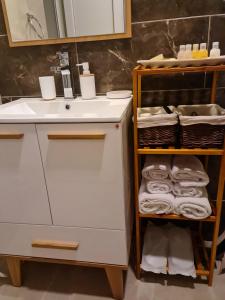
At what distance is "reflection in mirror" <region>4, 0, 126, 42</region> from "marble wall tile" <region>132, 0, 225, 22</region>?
8cm

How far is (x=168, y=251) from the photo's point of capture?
136cm

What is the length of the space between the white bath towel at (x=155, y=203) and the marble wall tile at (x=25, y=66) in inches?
30.1

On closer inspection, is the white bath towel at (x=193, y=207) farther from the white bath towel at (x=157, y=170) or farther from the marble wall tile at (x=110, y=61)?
→ the marble wall tile at (x=110, y=61)

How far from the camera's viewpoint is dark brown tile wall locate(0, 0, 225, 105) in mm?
1190

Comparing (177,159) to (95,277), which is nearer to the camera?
(177,159)

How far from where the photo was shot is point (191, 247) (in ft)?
4.47

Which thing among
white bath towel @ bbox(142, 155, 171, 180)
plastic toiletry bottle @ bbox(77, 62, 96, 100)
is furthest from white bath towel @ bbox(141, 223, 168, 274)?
plastic toiletry bottle @ bbox(77, 62, 96, 100)

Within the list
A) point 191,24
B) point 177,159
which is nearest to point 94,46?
point 191,24

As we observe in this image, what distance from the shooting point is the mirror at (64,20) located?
1.24 m

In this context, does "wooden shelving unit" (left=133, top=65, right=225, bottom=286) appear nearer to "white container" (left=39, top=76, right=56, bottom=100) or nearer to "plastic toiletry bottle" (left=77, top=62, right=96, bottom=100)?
"plastic toiletry bottle" (left=77, top=62, right=96, bottom=100)

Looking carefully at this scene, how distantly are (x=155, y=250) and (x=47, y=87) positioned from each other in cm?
105

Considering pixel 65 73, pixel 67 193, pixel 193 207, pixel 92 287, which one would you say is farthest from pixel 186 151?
pixel 92 287

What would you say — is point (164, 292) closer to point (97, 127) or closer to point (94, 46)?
point (97, 127)

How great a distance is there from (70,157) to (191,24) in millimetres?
846
